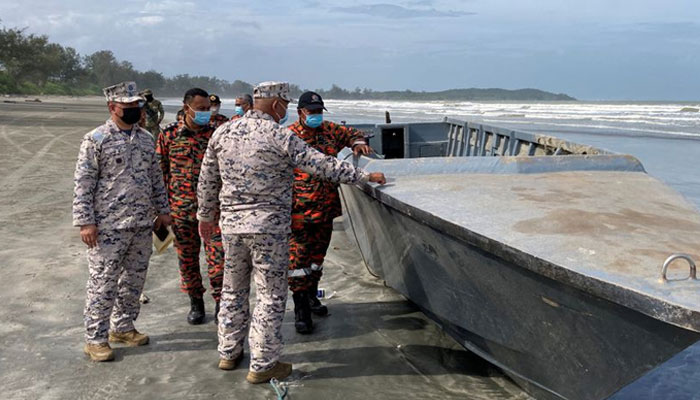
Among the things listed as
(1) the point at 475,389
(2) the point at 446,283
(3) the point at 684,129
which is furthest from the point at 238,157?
(3) the point at 684,129

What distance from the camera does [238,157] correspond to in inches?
133

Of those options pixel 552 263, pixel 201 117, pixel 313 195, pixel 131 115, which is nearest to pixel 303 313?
pixel 313 195

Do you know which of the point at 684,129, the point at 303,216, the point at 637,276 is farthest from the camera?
the point at 684,129

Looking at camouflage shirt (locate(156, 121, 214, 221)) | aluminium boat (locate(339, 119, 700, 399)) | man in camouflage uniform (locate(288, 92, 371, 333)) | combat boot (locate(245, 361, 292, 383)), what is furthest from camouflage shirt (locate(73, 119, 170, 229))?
aluminium boat (locate(339, 119, 700, 399))

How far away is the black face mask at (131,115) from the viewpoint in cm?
376

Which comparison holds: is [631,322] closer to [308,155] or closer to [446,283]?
[446,283]

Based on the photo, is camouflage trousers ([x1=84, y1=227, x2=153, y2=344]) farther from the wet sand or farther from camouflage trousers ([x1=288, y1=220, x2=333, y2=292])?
camouflage trousers ([x1=288, y1=220, x2=333, y2=292])

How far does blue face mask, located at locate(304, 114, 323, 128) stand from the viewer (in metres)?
4.28

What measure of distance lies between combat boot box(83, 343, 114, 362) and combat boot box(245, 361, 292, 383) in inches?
35.7

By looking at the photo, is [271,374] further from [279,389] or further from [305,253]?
[305,253]

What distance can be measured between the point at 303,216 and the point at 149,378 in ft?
4.66

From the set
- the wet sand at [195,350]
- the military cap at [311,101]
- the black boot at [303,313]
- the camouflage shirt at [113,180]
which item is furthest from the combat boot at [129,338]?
the military cap at [311,101]

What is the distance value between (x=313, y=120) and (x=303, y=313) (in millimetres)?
1355

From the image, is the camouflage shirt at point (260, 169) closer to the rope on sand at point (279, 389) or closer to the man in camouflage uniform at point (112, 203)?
the man in camouflage uniform at point (112, 203)
